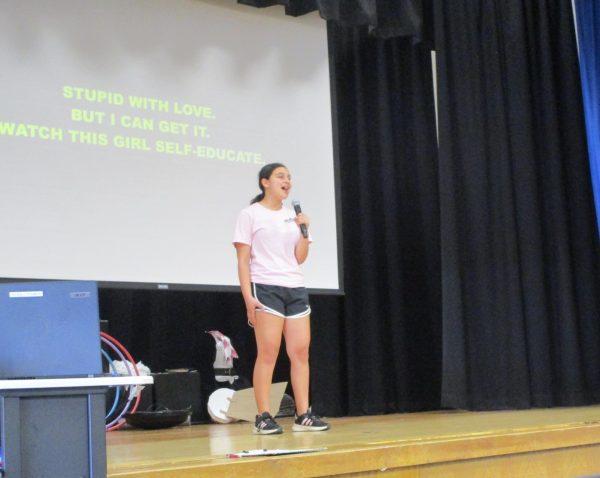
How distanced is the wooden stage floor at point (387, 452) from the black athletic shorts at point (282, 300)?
43cm

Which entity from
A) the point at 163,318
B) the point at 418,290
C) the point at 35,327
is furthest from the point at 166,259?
the point at 35,327

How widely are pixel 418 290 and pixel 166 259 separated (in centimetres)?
158

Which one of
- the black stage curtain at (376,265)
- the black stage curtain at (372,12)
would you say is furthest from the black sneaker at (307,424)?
the black stage curtain at (372,12)

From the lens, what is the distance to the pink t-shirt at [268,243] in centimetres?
331

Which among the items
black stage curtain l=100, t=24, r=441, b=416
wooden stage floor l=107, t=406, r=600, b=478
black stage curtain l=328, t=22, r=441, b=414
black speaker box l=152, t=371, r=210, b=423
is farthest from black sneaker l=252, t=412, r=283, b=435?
black stage curtain l=328, t=22, r=441, b=414

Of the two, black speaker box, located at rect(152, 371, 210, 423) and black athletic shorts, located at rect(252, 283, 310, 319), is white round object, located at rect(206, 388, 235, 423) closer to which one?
black speaker box, located at rect(152, 371, 210, 423)

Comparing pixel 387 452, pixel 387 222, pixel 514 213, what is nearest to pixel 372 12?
pixel 387 222

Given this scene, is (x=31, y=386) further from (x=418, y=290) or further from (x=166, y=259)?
(x=418, y=290)

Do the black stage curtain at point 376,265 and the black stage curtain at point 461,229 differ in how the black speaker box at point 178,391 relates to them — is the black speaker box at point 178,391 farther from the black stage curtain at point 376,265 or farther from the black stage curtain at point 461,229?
the black stage curtain at point 461,229

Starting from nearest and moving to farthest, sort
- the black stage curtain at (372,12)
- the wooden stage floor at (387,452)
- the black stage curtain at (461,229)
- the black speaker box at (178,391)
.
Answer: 1. the wooden stage floor at (387,452)
2. the black speaker box at (178,391)
3. the black stage curtain at (372,12)
4. the black stage curtain at (461,229)

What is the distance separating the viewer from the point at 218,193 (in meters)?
4.26

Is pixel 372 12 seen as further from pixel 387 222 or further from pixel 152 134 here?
pixel 152 134

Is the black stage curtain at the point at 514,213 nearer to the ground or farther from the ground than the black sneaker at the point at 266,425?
farther from the ground

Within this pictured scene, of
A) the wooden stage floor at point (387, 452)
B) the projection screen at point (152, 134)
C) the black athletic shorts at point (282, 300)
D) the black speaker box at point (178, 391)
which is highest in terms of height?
the projection screen at point (152, 134)
